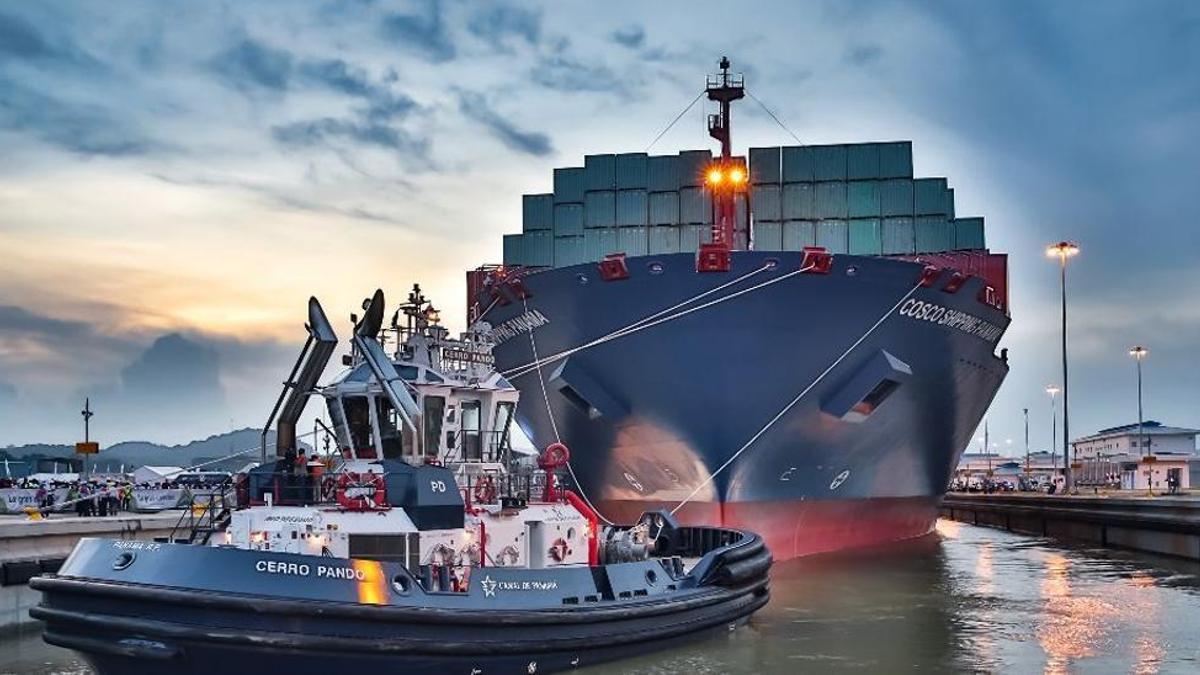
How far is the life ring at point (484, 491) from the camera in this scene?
14258 millimetres

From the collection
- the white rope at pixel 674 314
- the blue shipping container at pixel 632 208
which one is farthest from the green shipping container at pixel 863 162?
the white rope at pixel 674 314

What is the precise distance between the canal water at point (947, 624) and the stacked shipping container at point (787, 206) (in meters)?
10.1

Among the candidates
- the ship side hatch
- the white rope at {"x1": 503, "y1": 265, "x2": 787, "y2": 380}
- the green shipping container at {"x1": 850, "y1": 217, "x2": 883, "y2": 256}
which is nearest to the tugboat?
the white rope at {"x1": 503, "y1": 265, "x2": 787, "y2": 380}

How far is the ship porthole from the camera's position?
1159 centimetres

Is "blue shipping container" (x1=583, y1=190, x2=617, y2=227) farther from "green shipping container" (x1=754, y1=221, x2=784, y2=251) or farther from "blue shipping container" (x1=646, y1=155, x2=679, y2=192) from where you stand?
"green shipping container" (x1=754, y1=221, x2=784, y2=251)

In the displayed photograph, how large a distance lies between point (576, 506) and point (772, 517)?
422 inches

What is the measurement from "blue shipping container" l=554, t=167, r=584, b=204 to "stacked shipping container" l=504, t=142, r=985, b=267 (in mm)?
113

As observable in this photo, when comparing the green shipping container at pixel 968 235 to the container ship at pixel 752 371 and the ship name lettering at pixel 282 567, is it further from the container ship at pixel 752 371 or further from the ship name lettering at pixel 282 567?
the ship name lettering at pixel 282 567

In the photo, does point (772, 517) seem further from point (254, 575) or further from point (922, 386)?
point (254, 575)

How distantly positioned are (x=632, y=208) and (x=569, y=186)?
229cm

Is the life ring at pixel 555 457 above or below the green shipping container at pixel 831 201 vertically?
below

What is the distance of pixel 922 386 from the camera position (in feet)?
92.4

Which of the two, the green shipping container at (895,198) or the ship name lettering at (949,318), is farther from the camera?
the green shipping container at (895,198)

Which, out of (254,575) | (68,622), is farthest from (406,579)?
(68,622)
